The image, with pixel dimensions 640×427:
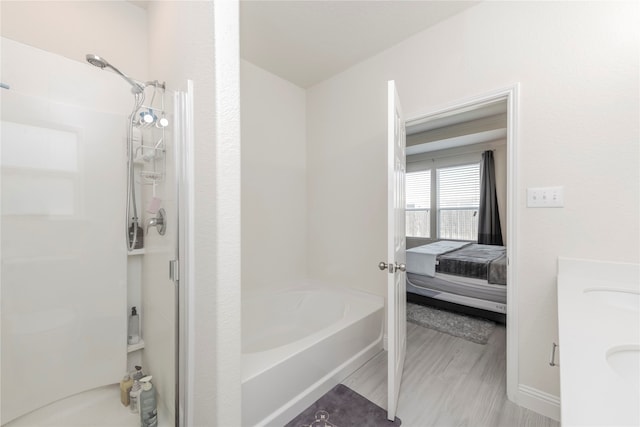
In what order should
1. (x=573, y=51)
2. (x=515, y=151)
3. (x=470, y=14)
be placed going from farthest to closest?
(x=470, y=14) < (x=515, y=151) < (x=573, y=51)

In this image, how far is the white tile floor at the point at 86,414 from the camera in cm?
122

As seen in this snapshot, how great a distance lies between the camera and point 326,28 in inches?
74.0

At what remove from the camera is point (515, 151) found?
1.50 metres

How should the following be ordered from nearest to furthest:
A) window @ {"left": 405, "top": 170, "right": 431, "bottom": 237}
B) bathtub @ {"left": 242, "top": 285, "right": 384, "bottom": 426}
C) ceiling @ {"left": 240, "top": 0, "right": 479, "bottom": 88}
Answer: bathtub @ {"left": 242, "top": 285, "right": 384, "bottom": 426}
ceiling @ {"left": 240, "top": 0, "right": 479, "bottom": 88}
window @ {"left": 405, "top": 170, "right": 431, "bottom": 237}

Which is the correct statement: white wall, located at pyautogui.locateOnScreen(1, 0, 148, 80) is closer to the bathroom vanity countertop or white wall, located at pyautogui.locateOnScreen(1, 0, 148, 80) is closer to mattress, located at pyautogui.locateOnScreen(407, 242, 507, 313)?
the bathroom vanity countertop

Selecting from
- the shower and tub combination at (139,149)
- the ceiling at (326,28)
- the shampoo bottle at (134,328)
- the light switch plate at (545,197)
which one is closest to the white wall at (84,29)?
the shower and tub combination at (139,149)

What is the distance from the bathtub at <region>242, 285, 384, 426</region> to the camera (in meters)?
1.28

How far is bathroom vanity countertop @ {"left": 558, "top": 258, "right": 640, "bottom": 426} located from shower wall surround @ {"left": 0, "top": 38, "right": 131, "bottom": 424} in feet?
6.42

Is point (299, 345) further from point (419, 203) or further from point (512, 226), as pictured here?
point (419, 203)

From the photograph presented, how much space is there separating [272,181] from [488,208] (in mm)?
3752

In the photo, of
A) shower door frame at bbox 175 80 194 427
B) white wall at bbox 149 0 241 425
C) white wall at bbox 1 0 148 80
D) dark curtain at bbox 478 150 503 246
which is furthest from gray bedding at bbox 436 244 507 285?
white wall at bbox 1 0 148 80

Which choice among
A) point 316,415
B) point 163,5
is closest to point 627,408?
point 316,415

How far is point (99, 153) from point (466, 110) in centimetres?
231

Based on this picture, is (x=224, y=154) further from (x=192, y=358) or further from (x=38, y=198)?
(x=38, y=198)
